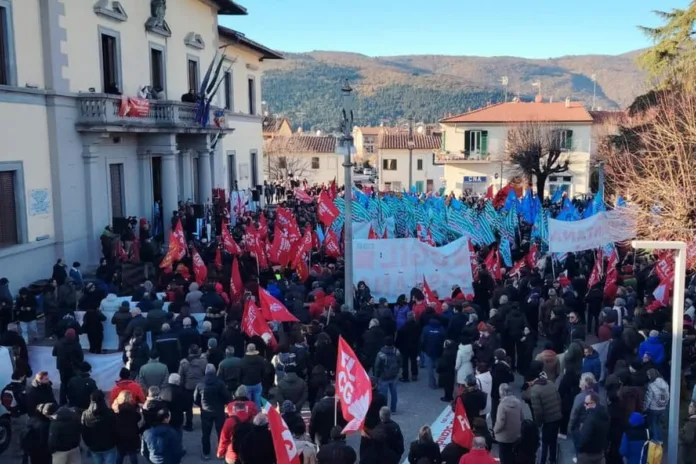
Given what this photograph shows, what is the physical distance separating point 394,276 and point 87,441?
942 cm

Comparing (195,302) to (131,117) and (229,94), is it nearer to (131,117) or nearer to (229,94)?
(131,117)

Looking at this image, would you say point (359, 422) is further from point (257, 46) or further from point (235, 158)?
point (257, 46)

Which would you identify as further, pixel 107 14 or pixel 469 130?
pixel 469 130

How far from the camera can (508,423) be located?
876 centimetres

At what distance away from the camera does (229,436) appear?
8.23 meters

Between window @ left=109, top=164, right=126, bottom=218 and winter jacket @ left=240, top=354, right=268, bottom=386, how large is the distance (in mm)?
14217

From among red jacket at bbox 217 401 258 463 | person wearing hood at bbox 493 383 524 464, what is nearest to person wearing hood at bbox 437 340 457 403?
person wearing hood at bbox 493 383 524 464

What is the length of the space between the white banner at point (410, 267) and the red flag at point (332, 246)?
265cm

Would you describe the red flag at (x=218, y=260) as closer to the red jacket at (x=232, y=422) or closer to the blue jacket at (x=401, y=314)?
the blue jacket at (x=401, y=314)

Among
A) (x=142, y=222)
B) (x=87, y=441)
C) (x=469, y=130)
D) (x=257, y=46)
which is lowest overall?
(x=87, y=441)

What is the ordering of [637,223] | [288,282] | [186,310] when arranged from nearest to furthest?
[186,310], [288,282], [637,223]

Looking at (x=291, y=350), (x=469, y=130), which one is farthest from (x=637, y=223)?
(x=469, y=130)

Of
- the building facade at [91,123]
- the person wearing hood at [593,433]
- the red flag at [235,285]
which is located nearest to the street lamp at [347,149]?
the red flag at [235,285]

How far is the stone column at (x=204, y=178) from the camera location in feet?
94.6
